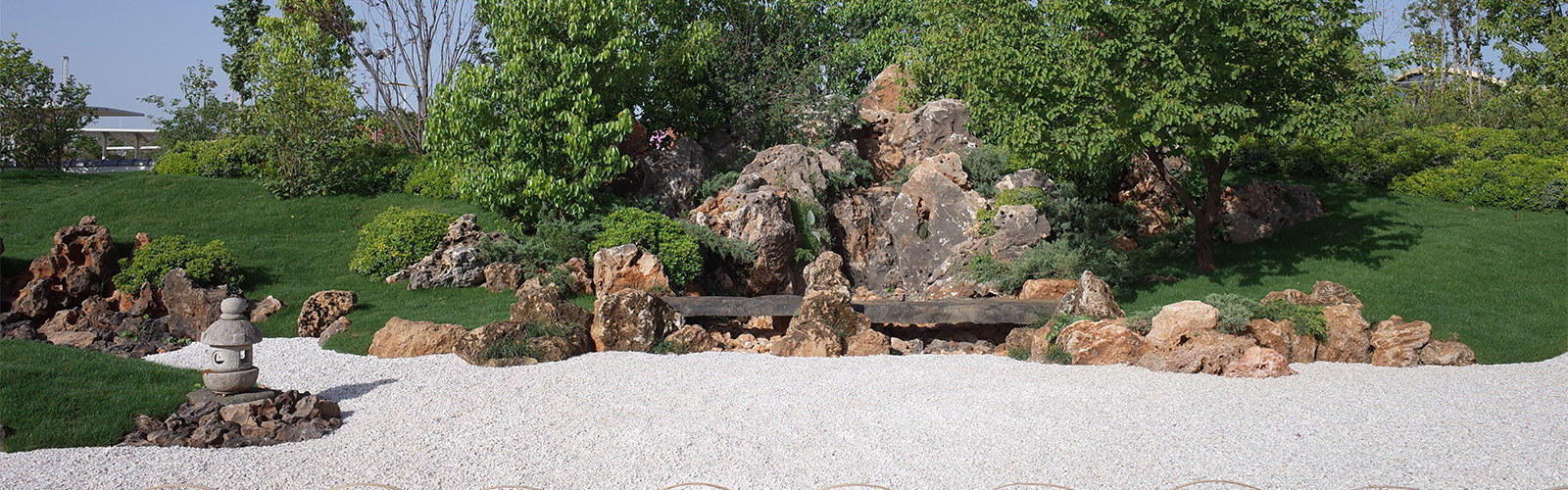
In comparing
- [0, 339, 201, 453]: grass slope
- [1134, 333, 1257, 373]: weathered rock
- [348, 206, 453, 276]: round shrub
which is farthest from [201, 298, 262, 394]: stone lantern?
[1134, 333, 1257, 373]: weathered rock

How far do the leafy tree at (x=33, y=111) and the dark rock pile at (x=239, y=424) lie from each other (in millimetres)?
15542

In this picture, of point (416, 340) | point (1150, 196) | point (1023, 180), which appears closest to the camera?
point (416, 340)

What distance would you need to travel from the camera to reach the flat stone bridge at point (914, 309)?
11.2 meters

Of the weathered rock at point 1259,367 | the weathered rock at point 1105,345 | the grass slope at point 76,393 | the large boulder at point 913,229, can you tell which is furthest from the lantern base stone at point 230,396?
the large boulder at point 913,229

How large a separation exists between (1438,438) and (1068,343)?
3.44 meters

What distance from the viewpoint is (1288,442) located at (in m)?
6.70

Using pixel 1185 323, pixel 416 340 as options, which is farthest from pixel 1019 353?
pixel 416 340

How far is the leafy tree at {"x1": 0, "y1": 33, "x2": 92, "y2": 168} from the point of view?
18.3 metres

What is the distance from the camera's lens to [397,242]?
45.7ft

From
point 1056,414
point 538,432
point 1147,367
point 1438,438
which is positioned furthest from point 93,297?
point 1438,438

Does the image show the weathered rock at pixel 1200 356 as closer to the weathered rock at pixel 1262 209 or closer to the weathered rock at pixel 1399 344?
the weathered rock at pixel 1399 344

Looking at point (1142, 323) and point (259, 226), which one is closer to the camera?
point (1142, 323)

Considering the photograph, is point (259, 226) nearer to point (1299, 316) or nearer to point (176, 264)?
point (176, 264)

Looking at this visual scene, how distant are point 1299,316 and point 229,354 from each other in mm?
9788
